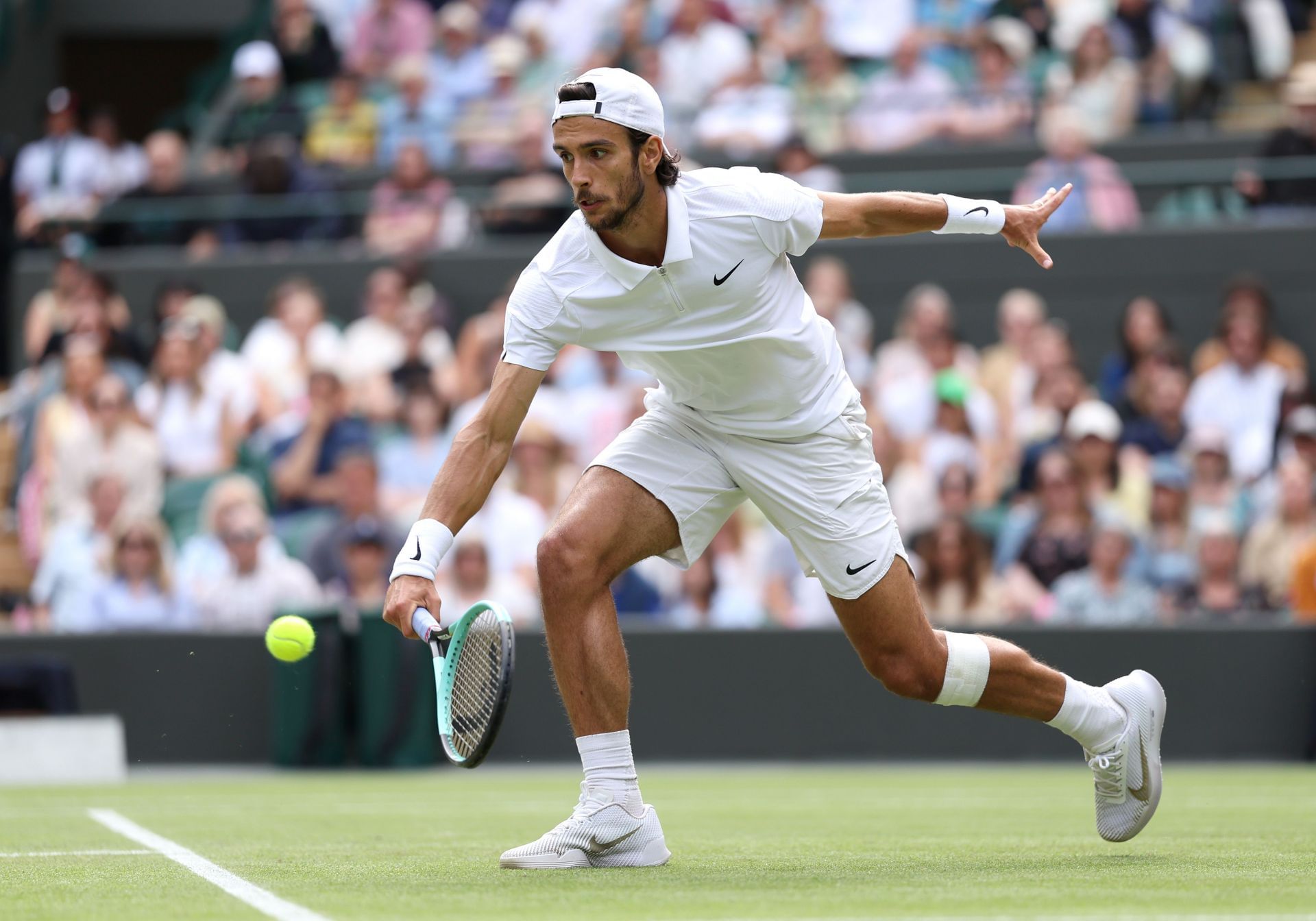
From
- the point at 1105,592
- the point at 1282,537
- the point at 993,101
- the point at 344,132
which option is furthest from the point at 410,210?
the point at 1282,537

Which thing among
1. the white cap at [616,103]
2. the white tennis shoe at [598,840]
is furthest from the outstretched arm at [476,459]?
the white tennis shoe at [598,840]

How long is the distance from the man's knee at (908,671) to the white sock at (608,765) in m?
0.74

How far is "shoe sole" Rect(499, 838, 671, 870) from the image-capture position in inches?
217

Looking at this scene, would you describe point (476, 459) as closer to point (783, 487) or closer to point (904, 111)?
point (783, 487)

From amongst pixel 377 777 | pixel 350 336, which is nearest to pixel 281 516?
pixel 350 336

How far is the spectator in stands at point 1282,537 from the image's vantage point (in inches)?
439

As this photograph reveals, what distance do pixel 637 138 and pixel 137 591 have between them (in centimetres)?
748

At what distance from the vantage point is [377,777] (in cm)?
1071

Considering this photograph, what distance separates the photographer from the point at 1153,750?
19.6ft

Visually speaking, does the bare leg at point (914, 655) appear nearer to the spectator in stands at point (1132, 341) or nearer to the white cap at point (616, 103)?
the white cap at point (616, 103)

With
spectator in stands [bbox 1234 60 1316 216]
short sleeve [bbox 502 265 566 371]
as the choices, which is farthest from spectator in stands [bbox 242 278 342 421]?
short sleeve [bbox 502 265 566 371]

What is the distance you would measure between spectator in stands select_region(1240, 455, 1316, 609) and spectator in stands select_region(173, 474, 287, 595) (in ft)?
18.0

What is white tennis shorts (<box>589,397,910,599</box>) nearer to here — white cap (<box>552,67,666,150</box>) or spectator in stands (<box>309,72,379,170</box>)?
white cap (<box>552,67,666,150</box>)

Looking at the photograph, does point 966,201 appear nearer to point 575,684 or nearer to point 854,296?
point 575,684
